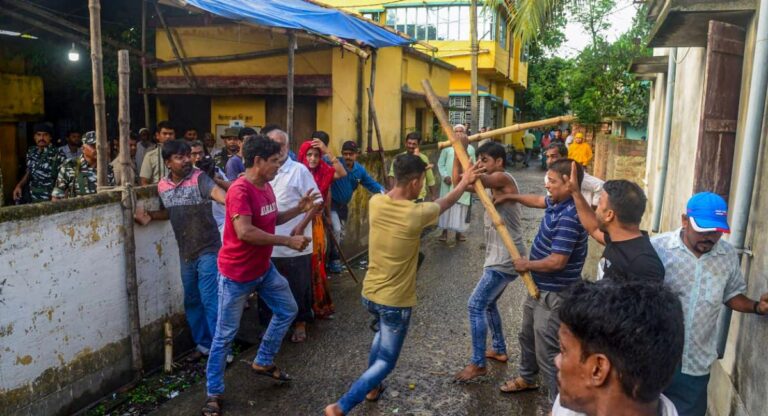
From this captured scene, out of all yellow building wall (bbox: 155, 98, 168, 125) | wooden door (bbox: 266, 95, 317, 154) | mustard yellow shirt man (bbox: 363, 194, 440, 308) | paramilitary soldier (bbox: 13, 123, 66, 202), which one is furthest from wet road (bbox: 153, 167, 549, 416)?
yellow building wall (bbox: 155, 98, 168, 125)

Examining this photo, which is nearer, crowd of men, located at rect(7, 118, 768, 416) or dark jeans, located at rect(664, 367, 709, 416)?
crowd of men, located at rect(7, 118, 768, 416)

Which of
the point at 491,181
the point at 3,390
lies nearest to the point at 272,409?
the point at 3,390

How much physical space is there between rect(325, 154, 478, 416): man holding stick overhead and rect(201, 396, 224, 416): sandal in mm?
867

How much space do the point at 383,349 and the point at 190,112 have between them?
8818 millimetres

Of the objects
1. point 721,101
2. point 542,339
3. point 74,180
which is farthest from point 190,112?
point 721,101

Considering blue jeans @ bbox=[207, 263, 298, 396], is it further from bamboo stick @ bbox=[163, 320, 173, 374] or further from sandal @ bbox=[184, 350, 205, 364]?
sandal @ bbox=[184, 350, 205, 364]

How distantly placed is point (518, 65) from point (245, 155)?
1025 inches

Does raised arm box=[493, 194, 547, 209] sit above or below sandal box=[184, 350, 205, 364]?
above

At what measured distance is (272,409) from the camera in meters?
4.31

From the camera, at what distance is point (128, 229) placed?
4625mm

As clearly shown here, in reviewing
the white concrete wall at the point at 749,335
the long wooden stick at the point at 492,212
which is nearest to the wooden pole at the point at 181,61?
the long wooden stick at the point at 492,212

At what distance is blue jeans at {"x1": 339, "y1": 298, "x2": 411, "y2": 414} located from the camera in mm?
3820

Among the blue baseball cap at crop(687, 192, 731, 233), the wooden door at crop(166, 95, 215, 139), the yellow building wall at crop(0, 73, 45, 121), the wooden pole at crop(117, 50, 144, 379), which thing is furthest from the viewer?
the wooden door at crop(166, 95, 215, 139)

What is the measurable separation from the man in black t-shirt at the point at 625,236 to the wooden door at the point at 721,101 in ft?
3.92
